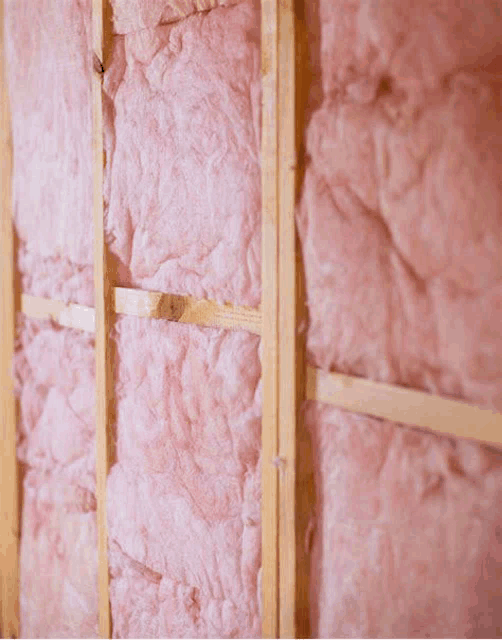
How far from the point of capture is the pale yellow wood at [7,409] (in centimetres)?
199

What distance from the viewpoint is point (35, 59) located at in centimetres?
186

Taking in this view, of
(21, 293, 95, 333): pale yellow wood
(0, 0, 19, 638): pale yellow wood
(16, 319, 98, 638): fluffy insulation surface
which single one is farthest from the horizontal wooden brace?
(0, 0, 19, 638): pale yellow wood

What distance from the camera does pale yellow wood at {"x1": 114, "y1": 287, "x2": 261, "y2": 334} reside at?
1.34 metres

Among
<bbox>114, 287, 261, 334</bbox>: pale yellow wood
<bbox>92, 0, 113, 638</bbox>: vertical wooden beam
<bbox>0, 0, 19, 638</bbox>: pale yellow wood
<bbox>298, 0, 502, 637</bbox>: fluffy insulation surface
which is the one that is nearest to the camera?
<bbox>298, 0, 502, 637</bbox>: fluffy insulation surface

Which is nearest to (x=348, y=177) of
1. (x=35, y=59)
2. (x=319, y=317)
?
(x=319, y=317)

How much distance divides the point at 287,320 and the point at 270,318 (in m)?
0.04

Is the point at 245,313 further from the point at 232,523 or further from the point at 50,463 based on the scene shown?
the point at 50,463

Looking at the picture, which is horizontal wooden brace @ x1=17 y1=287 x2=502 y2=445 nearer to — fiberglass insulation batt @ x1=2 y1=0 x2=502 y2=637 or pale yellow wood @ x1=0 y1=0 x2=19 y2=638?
fiberglass insulation batt @ x1=2 y1=0 x2=502 y2=637

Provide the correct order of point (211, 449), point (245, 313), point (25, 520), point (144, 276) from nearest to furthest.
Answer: point (245, 313) → point (211, 449) → point (144, 276) → point (25, 520)

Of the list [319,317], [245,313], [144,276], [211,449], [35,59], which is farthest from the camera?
[35,59]

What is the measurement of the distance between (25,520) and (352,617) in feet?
3.81

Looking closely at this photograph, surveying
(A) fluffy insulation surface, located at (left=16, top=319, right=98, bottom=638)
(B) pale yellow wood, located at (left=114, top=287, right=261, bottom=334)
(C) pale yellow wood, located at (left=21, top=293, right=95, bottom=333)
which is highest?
(B) pale yellow wood, located at (left=114, top=287, right=261, bottom=334)

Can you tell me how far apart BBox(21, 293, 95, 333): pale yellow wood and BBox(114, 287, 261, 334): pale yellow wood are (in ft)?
0.50

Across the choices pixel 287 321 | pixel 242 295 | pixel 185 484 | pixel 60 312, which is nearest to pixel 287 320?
pixel 287 321
